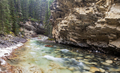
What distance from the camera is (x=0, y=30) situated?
16.1 meters

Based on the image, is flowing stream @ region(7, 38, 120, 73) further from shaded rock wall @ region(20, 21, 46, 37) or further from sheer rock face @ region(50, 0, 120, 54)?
shaded rock wall @ region(20, 21, 46, 37)

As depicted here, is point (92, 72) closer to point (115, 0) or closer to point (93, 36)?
point (93, 36)

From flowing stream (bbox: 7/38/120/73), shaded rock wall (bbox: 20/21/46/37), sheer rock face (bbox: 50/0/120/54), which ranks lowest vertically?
shaded rock wall (bbox: 20/21/46/37)

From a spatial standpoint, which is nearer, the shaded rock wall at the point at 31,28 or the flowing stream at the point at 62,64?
the flowing stream at the point at 62,64

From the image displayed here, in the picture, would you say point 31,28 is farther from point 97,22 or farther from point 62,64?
point 62,64

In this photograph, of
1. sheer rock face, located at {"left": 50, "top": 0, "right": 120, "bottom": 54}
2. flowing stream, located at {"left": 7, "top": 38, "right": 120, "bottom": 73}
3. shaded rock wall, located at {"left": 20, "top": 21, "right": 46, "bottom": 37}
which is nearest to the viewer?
flowing stream, located at {"left": 7, "top": 38, "right": 120, "bottom": 73}

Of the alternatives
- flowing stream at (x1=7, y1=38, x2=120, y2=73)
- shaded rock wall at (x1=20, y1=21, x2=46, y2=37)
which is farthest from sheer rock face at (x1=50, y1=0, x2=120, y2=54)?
shaded rock wall at (x1=20, y1=21, x2=46, y2=37)

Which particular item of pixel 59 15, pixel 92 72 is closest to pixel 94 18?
pixel 92 72

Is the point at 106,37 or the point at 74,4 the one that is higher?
the point at 74,4

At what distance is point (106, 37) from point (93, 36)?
1500 millimetres

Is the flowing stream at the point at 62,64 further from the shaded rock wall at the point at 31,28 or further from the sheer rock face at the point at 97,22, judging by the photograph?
the shaded rock wall at the point at 31,28

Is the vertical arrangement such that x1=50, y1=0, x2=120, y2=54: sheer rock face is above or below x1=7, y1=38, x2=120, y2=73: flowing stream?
above

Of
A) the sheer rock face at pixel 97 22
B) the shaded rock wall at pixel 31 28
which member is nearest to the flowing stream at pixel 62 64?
the sheer rock face at pixel 97 22

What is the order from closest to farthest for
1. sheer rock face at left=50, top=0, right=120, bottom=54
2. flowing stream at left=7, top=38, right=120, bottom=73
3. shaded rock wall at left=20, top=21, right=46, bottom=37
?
1. flowing stream at left=7, top=38, right=120, bottom=73
2. sheer rock face at left=50, top=0, right=120, bottom=54
3. shaded rock wall at left=20, top=21, right=46, bottom=37
